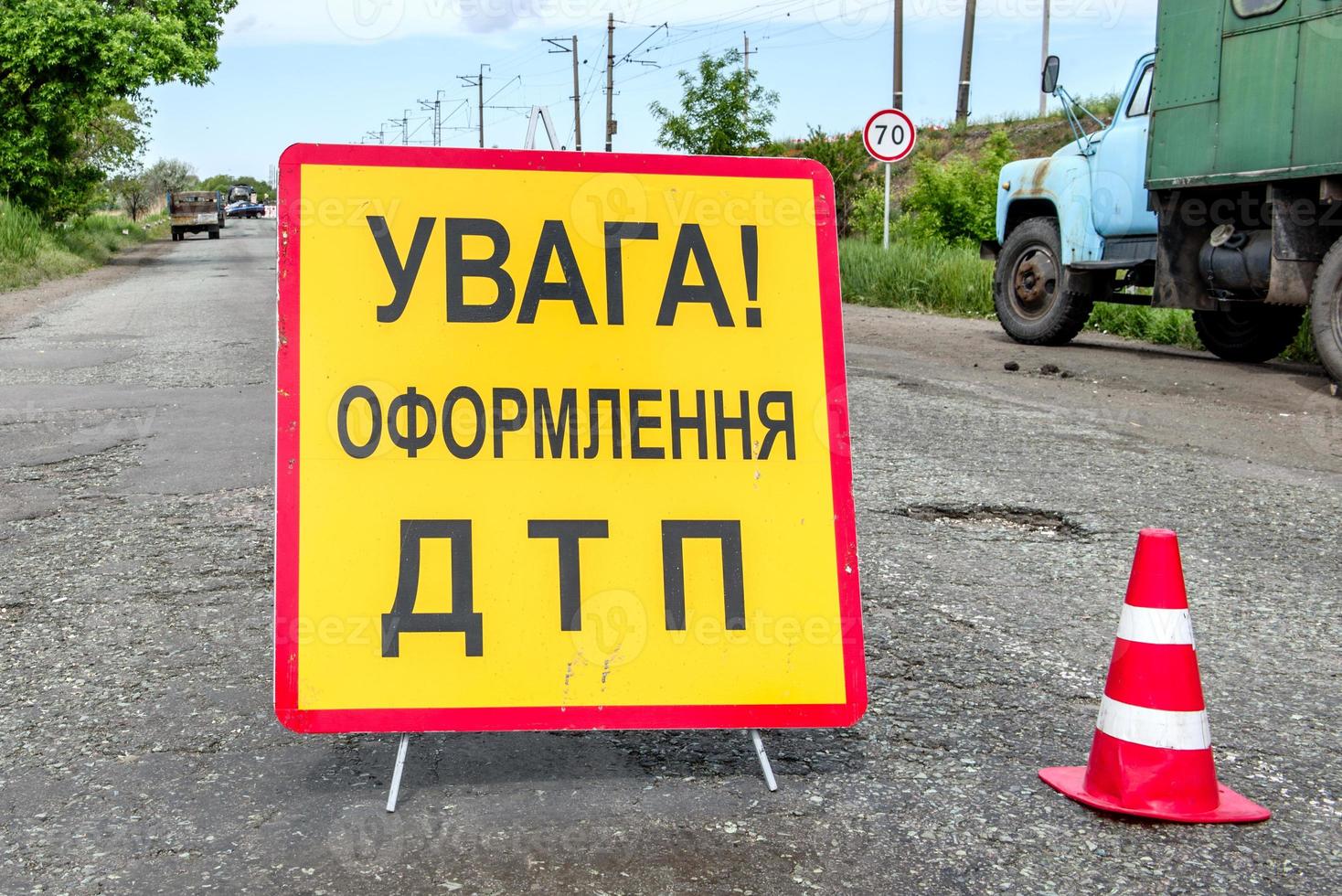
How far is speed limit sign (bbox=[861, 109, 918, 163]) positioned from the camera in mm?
18016

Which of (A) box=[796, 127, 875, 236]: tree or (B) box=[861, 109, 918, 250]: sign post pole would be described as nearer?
(B) box=[861, 109, 918, 250]: sign post pole

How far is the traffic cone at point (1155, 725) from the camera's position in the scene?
2.81m

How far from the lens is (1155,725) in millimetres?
2869

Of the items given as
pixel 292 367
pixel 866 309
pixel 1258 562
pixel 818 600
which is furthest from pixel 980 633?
pixel 866 309

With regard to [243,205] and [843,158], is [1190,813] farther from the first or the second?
[243,205]

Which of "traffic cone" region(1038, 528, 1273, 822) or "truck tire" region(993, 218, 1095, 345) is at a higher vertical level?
"truck tire" region(993, 218, 1095, 345)

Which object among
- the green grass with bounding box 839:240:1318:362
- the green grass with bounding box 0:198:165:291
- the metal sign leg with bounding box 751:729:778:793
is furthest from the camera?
the green grass with bounding box 0:198:165:291

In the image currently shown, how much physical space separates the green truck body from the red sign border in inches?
287

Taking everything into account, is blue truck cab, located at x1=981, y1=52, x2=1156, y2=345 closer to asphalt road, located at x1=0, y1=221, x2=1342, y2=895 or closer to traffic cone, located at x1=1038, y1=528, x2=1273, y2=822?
asphalt road, located at x1=0, y1=221, x2=1342, y2=895

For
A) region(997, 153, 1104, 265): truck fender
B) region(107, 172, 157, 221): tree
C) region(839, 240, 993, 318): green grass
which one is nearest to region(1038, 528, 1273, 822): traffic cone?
region(997, 153, 1104, 265): truck fender

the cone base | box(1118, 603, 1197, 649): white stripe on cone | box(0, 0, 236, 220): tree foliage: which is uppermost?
box(0, 0, 236, 220): tree foliage

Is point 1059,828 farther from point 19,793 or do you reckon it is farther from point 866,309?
point 866,309

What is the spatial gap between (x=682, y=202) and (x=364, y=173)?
725 millimetres

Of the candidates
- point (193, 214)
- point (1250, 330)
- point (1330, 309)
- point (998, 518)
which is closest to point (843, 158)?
point (1250, 330)
